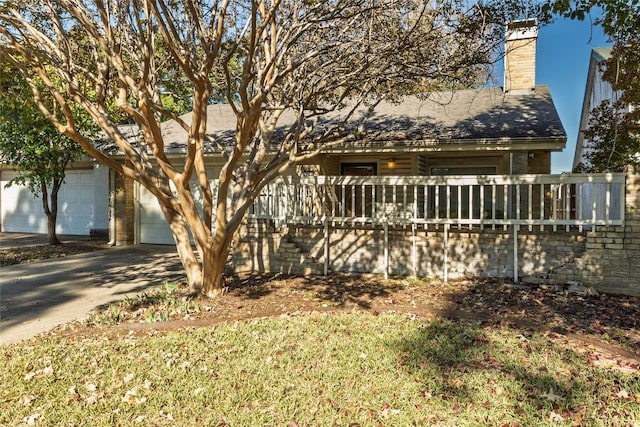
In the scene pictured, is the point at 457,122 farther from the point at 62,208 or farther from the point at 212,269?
the point at 62,208

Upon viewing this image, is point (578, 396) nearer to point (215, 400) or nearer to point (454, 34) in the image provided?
point (215, 400)

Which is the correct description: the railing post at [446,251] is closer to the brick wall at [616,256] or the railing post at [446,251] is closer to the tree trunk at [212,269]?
the brick wall at [616,256]

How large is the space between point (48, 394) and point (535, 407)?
385 cm

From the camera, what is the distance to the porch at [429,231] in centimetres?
719

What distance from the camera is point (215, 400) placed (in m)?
3.53

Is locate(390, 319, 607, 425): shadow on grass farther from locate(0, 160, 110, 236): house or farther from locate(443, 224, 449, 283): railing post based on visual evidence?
locate(0, 160, 110, 236): house

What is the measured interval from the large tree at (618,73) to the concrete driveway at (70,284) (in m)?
7.02

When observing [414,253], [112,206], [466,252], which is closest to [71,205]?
[112,206]

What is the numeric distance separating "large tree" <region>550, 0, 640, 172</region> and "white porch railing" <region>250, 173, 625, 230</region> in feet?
2.06

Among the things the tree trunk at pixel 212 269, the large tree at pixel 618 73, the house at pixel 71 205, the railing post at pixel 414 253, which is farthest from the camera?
the house at pixel 71 205

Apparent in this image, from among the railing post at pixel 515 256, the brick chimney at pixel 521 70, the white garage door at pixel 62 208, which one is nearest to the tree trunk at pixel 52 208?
the white garage door at pixel 62 208

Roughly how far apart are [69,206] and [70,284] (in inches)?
346

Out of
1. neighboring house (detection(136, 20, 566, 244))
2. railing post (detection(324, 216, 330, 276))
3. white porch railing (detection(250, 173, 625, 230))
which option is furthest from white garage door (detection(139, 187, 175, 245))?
railing post (detection(324, 216, 330, 276))

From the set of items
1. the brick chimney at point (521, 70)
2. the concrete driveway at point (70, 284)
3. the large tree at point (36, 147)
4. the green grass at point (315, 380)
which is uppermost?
the brick chimney at point (521, 70)
